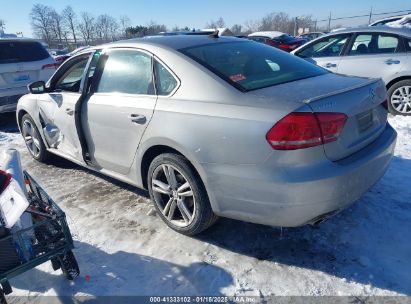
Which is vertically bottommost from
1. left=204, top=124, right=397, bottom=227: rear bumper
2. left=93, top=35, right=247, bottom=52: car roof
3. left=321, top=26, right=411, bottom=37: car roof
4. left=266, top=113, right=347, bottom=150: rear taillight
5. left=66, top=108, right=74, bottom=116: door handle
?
left=204, top=124, right=397, bottom=227: rear bumper

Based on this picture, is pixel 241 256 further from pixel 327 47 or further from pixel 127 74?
pixel 327 47

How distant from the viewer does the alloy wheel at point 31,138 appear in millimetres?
5141

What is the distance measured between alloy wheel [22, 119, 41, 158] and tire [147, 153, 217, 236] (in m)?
2.68

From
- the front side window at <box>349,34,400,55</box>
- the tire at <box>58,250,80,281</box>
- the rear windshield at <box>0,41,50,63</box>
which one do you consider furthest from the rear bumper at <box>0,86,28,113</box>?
the front side window at <box>349,34,400,55</box>

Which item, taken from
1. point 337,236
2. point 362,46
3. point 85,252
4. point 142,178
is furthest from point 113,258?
point 362,46

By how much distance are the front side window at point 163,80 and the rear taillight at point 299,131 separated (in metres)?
1.04

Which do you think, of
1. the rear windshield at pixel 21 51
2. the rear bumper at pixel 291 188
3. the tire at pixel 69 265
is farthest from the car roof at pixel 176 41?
the rear windshield at pixel 21 51

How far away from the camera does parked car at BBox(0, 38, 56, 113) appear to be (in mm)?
7035

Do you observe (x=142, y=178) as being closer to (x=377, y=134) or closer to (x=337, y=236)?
(x=337, y=236)

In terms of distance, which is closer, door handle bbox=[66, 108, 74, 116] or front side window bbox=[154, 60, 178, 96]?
front side window bbox=[154, 60, 178, 96]

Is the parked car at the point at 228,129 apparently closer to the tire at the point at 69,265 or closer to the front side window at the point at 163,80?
the front side window at the point at 163,80

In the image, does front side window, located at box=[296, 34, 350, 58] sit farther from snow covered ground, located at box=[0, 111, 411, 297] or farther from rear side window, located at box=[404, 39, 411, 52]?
snow covered ground, located at box=[0, 111, 411, 297]

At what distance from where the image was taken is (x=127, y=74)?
3.45 m

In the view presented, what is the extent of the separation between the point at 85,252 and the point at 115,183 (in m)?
1.44
